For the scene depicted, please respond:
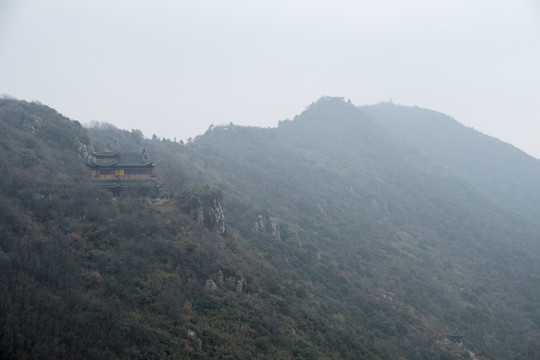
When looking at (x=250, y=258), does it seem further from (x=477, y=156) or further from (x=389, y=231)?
(x=477, y=156)

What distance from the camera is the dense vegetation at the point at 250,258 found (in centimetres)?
2417

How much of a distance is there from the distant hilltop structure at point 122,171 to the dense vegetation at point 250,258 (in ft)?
5.67

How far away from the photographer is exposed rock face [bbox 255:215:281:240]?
176 ft

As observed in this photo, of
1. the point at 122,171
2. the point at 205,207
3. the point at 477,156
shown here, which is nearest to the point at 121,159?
the point at 122,171

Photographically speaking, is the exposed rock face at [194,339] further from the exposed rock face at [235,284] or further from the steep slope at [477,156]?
the steep slope at [477,156]

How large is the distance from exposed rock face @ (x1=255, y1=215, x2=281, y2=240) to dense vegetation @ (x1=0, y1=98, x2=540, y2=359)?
13.2 inches

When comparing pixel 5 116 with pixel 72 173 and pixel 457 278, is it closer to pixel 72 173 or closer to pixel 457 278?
pixel 72 173

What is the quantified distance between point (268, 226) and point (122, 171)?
20656 millimetres

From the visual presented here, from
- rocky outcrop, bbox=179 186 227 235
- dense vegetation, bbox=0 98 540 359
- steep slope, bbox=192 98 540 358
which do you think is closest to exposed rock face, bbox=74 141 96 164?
dense vegetation, bbox=0 98 540 359

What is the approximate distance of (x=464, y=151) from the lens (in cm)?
13750

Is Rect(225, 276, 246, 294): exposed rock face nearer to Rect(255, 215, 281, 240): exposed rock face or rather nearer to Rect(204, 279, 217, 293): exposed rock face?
Rect(204, 279, 217, 293): exposed rock face

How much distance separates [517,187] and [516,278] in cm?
5980

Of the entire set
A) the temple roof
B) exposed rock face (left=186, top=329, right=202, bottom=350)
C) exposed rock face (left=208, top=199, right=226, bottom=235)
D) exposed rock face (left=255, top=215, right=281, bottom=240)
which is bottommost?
exposed rock face (left=186, top=329, right=202, bottom=350)

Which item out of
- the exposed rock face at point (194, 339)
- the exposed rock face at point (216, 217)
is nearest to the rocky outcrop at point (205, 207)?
the exposed rock face at point (216, 217)
